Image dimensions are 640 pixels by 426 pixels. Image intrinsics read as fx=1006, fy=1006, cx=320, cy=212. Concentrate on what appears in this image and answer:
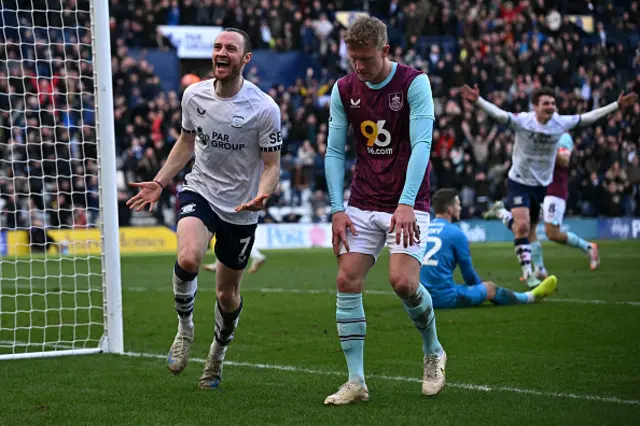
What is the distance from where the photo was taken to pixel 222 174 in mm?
7195

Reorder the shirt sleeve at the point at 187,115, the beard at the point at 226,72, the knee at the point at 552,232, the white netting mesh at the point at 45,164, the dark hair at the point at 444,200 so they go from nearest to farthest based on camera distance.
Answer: the beard at the point at 226,72 → the shirt sleeve at the point at 187,115 → the dark hair at the point at 444,200 → the knee at the point at 552,232 → the white netting mesh at the point at 45,164

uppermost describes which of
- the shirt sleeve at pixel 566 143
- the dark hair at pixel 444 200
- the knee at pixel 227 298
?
the knee at pixel 227 298

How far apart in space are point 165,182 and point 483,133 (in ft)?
85.1

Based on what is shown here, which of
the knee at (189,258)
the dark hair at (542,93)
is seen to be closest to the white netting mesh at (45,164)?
the dark hair at (542,93)

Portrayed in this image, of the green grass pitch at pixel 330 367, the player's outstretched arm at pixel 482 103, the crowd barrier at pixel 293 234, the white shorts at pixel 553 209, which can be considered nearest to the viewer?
the green grass pitch at pixel 330 367

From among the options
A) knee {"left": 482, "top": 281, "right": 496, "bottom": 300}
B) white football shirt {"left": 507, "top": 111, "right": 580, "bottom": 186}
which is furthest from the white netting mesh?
white football shirt {"left": 507, "top": 111, "right": 580, "bottom": 186}

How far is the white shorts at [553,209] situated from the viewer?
52.1ft

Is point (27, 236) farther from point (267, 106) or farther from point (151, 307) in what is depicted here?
point (267, 106)

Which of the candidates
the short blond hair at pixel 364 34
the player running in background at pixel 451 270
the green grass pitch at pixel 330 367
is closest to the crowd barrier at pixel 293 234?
the green grass pitch at pixel 330 367

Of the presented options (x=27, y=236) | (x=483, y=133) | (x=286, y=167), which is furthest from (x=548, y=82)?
(x=27, y=236)

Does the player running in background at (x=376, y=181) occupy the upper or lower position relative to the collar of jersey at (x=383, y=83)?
lower

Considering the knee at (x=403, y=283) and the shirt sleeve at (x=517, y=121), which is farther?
the shirt sleeve at (x=517, y=121)

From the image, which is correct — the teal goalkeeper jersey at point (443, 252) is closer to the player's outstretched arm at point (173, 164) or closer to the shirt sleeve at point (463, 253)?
the shirt sleeve at point (463, 253)

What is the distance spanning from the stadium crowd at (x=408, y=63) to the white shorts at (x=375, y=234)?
1917cm
